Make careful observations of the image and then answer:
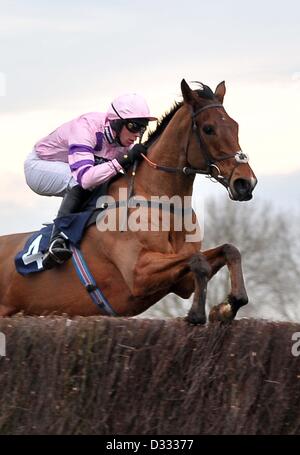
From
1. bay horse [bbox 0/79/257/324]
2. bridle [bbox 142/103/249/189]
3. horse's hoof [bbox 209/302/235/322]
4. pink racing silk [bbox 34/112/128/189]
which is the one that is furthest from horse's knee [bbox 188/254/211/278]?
pink racing silk [bbox 34/112/128/189]

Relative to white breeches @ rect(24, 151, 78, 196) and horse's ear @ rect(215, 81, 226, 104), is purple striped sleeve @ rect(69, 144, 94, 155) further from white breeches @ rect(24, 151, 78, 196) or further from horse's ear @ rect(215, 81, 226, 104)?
horse's ear @ rect(215, 81, 226, 104)

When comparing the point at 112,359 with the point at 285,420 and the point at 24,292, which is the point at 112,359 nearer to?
the point at 285,420

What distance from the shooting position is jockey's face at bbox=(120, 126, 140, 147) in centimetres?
807

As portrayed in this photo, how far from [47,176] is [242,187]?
2.01 m

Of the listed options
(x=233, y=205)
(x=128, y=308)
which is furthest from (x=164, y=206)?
(x=233, y=205)

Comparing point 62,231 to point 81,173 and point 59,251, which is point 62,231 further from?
point 81,173

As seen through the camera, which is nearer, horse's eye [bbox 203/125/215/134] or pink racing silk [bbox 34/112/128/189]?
horse's eye [bbox 203/125/215/134]

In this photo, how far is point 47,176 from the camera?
8.64m

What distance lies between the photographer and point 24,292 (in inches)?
338

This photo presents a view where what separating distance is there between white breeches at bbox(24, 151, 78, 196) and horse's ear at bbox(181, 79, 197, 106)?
120cm

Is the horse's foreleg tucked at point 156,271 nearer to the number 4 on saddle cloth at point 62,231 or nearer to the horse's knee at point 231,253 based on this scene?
the horse's knee at point 231,253

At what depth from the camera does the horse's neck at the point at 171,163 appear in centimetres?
782

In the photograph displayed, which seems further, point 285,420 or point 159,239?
point 159,239

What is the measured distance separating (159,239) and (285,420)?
194cm
